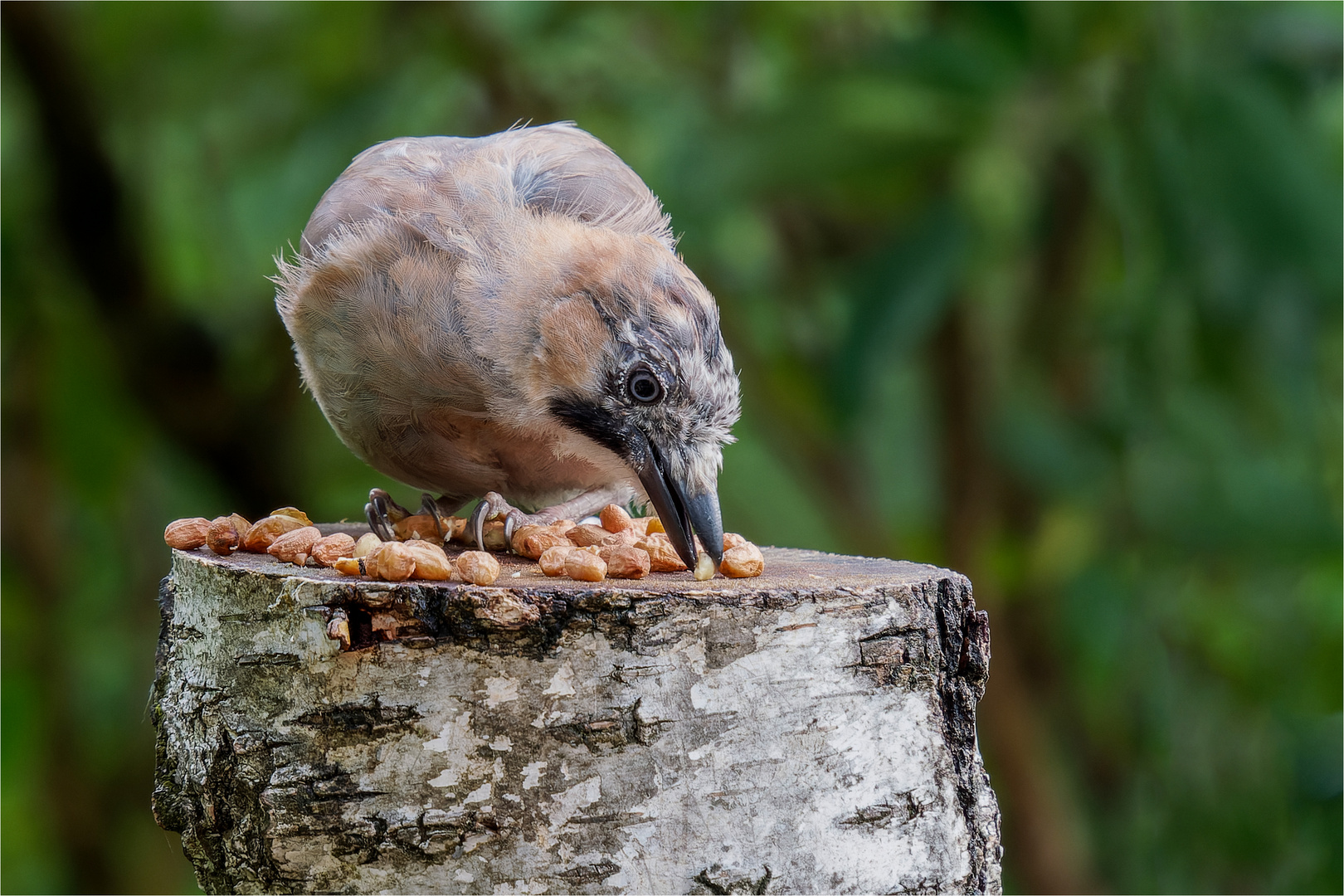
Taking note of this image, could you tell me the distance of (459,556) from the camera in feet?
6.97

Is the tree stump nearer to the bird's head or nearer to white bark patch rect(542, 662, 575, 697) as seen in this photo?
white bark patch rect(542, 662, 575, 697)

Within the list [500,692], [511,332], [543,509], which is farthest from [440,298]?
[500,692]

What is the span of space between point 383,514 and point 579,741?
1183 millimetres

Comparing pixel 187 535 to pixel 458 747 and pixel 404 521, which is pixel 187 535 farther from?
pixel 458 747

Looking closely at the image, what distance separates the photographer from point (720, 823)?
5.65ft

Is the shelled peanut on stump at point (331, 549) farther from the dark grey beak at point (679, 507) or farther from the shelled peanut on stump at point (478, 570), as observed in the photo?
the dark grey beak at point (679, 507)

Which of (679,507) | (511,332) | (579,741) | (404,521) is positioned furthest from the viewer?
(404,521)

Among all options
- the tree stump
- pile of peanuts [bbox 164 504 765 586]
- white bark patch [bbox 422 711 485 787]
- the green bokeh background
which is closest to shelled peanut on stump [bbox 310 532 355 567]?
pile of peanuts [bbox 164 504 765 586]

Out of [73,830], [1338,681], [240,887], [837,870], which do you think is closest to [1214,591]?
[1338,681]

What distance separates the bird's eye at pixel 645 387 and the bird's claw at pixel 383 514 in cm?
52

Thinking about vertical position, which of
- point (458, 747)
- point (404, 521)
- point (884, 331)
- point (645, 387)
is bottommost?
point (458, 747)

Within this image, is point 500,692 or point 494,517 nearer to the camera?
point 500,692

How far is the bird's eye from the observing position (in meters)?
2.39

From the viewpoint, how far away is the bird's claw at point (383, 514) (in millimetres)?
2641
